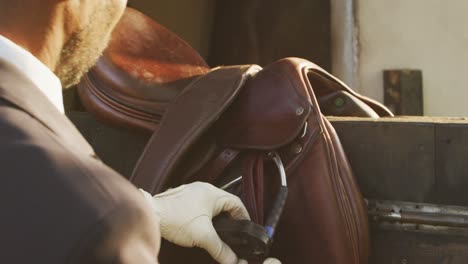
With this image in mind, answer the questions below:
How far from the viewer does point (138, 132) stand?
1.53 metres

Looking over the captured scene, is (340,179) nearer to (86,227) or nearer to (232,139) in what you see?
(232,139)

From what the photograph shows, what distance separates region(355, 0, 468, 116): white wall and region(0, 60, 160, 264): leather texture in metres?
2.96

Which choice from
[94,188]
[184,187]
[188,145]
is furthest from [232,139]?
[94,188]

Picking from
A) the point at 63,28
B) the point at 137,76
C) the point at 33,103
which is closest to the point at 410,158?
the point at 137,76

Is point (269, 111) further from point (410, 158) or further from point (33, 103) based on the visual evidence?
point (33, 103)

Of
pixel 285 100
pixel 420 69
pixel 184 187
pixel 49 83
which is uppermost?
pixel 49 83

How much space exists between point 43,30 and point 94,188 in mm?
291

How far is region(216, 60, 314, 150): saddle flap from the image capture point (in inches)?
50.0

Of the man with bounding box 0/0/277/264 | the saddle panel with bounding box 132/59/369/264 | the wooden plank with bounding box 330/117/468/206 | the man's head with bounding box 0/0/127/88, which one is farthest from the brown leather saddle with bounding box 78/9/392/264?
the man with bounding box 0/0/277/264

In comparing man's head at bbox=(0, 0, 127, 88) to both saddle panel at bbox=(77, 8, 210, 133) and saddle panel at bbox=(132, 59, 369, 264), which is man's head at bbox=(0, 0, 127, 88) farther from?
saddle panel at bbox=(77, 8, 210, 133)

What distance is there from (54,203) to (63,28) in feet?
1.15

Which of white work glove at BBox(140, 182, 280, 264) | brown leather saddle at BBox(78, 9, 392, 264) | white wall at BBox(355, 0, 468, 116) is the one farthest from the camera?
white wall at BBox(355, 0, 468, 116)

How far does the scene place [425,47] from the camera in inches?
135

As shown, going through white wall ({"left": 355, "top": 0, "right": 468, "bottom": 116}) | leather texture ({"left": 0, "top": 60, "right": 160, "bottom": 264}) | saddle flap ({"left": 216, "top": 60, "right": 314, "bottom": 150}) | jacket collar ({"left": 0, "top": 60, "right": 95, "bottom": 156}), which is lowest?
white wall ({"left": 355, "top": 0, "right": 468, "bottom": 116})
